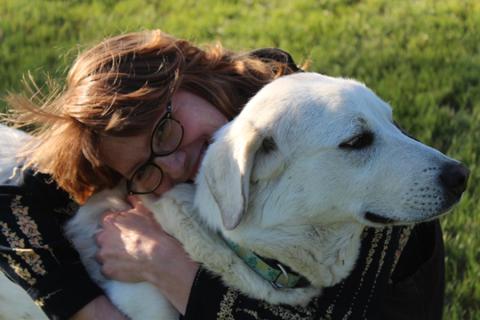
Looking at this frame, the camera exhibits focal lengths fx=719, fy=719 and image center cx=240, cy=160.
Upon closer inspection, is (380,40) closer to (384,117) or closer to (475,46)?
(475,46)

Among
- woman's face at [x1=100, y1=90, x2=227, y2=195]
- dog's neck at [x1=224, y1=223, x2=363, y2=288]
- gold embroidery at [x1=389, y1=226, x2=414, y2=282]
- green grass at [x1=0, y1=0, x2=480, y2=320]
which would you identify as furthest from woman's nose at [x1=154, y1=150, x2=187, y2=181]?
green grass at [x1=0, y1=0, x2=480, y2=320]

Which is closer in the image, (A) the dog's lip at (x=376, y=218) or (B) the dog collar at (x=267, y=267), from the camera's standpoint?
(A) the dog's lip at (x=376, y=218)

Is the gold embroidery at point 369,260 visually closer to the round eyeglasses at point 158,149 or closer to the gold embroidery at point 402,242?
the gold embroidery at point 402,242

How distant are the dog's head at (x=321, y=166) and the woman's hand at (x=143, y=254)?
8.3 inches

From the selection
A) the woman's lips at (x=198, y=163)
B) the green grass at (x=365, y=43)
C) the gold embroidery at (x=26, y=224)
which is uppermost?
the woman's lips at (x=198, y=163)

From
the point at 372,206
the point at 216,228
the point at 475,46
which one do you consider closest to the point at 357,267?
the point at 372,206

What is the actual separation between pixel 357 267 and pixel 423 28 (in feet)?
11.0

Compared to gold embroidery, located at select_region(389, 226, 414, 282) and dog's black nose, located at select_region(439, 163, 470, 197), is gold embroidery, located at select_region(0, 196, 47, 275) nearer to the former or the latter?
gold embroidery, located at select_region(389, 226, 414, 282)

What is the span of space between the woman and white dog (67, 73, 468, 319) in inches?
2.8

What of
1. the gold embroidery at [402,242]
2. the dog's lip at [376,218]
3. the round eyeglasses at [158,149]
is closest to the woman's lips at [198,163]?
the round eyeglasses at [158,149]

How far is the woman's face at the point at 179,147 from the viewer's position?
2680 millimetres

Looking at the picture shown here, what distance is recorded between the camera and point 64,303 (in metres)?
2.63

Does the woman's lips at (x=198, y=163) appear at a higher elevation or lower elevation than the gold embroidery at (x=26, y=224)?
higher

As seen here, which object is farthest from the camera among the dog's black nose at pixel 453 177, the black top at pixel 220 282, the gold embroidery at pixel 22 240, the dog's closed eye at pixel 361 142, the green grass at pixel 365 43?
the green grass at pixel 365 43
